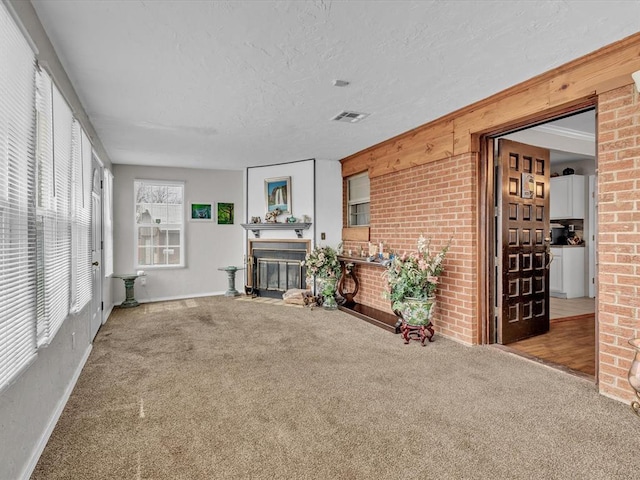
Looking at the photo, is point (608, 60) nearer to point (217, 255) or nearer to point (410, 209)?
point (410, 209)

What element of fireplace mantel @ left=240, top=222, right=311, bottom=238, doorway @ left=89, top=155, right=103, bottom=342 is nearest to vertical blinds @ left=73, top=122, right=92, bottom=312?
doorway @ left=89, top=155, right=103, bottom=342

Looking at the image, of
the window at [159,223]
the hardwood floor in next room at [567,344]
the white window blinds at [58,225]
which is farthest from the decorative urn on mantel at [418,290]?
the window at [159,223]

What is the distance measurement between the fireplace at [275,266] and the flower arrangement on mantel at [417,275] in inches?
97.5

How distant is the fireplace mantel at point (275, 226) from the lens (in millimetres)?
6014

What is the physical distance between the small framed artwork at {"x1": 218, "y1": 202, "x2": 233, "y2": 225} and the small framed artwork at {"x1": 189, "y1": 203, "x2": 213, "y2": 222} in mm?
166

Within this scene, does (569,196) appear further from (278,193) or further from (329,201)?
(278,193)

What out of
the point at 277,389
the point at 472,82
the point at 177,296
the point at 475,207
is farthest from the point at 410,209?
the point at 177,296

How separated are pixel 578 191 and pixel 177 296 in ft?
24.3

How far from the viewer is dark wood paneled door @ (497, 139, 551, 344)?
3707 millimetres

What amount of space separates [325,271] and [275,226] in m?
1.34

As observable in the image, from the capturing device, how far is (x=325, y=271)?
557 cm

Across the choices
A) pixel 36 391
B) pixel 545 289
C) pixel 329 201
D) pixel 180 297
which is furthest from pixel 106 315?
pixel 545 289

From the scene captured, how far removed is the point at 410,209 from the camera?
14.7 ft

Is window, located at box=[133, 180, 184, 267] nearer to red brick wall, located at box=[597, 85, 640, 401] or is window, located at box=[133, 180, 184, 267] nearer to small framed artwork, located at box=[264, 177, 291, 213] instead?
small framed artwork, located at box=[264, 177, 291, 213]
